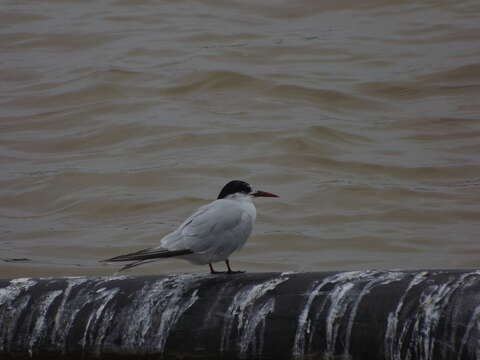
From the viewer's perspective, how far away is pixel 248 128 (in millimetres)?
11844

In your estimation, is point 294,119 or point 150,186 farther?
point 294,119

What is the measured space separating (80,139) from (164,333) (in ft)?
25.0

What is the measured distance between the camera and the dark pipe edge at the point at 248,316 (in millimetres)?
3998

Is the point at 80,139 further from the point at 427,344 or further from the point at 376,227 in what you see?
the point at 427,344

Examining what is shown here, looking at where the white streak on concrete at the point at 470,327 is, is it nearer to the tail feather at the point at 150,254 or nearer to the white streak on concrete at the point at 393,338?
the white streak on concrete at the point at 393,338

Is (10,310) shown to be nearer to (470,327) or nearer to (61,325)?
(61,325)

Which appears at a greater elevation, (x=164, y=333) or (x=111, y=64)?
(x=111, y=64)

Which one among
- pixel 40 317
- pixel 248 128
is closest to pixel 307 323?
pixel 40 317

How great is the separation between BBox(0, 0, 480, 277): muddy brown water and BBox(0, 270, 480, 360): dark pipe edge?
2.99 metres

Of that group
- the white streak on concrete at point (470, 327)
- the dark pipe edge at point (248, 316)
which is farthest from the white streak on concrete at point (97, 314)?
the white streak on concrete at point (470, 327)

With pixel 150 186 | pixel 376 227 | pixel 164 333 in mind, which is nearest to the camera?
pixel 164 333

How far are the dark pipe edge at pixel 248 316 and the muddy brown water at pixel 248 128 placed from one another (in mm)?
2993

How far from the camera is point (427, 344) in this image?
3961 mm

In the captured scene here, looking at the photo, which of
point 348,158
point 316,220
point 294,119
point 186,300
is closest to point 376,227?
point 316,220
